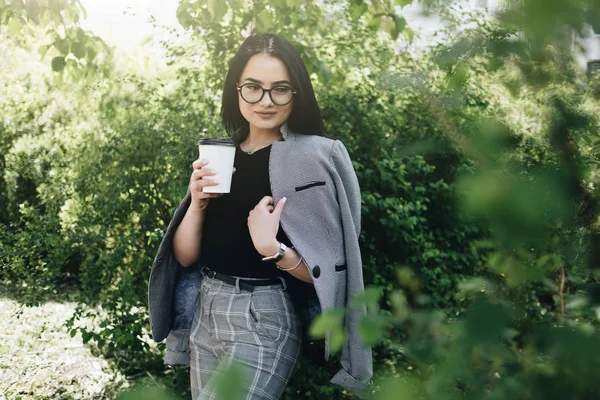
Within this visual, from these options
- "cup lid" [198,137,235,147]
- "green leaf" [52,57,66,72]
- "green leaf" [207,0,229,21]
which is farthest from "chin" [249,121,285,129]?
"green leaf" [52,57,66,72]

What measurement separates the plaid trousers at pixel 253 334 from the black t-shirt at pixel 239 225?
2.4 inches

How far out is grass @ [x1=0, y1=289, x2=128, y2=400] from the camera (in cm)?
465

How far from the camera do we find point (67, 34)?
4.21m

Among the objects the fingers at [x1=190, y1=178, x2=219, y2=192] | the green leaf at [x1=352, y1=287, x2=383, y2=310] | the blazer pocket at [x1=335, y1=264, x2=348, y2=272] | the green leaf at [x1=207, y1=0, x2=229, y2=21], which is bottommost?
the blazer pocket at [x1=335, y1=264, x2=348, y2=272]

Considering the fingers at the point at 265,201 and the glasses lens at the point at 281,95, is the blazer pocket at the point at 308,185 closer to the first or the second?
the fingers at the point at 265,201

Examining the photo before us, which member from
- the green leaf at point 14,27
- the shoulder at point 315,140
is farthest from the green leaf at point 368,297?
the green leaf at point 14,27

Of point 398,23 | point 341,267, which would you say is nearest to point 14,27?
point 398,23

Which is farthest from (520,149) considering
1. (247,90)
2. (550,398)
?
(247,90)

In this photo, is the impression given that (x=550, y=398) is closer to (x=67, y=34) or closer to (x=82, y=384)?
(x=67, y=34)

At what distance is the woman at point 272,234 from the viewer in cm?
219

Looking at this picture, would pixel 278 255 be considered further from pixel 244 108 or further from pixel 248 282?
pixel 244 108

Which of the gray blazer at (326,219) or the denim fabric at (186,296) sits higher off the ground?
the gray blazer at (326,219)

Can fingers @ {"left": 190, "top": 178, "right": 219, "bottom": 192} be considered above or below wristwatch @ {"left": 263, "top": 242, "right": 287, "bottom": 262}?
above

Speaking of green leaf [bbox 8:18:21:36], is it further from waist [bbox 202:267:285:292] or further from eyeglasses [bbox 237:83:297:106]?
waist [bbox 202:267:285:292]
